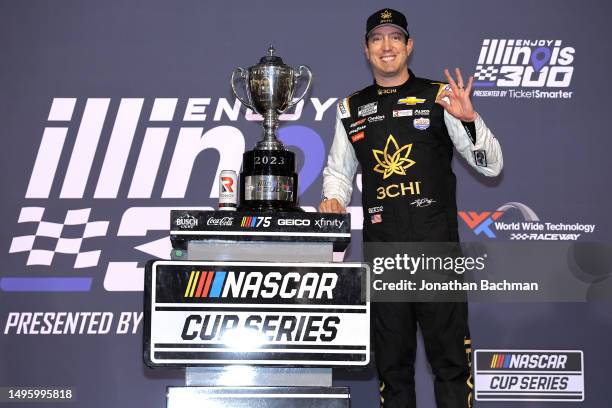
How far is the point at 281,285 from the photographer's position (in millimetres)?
1790

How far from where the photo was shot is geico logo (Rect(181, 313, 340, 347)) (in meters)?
1.77

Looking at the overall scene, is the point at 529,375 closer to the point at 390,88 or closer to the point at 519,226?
the point at 519,226

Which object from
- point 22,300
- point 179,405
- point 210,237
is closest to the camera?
point 179,405

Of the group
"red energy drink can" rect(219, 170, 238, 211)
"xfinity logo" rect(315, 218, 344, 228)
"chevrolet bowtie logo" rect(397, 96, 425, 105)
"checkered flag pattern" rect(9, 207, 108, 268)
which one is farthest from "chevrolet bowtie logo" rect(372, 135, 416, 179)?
"checkered flag pattern" rect(9, 207, 108, 268)

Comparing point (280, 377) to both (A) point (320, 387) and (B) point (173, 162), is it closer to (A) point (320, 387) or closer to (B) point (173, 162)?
(A) point (320, 387)

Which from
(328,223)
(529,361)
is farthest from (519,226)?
(328,223)

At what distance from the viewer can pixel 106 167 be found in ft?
11.9

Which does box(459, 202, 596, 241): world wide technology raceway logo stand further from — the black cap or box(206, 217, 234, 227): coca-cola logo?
box(206, 217, 234, 227): coca-cola logo

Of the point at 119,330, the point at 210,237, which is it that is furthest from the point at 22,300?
the point at 210,237

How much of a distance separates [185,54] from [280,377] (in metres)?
2.23

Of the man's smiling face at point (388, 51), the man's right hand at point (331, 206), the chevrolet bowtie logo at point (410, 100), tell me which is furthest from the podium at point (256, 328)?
the man's smiling face at point (388, 51)

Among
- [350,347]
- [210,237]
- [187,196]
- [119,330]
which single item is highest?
[187,196]

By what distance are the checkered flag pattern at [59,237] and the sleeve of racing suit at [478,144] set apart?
1761 mm

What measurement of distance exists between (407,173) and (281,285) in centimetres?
98
